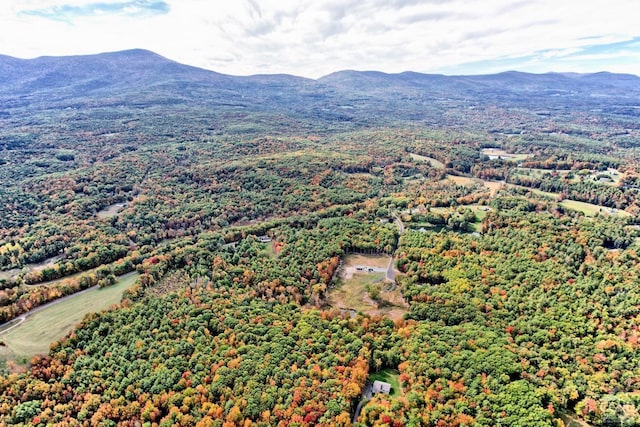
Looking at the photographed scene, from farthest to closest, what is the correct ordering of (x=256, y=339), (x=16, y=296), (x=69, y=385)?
(x=16, y=296) < (x=256, y=339) < (x=69, y=385)

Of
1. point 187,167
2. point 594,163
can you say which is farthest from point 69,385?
point 594,163

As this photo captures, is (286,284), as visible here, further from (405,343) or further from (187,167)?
(187,167)

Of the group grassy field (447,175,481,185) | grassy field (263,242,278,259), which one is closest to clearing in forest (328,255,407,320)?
grassy field (263,242,278,259)

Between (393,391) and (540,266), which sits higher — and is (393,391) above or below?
below

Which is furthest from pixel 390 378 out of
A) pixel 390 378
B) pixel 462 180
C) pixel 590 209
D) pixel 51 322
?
pixel 462 180

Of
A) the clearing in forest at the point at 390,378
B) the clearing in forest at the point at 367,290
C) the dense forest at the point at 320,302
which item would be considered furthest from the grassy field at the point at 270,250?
the clearing in forest at the point at 390,378
